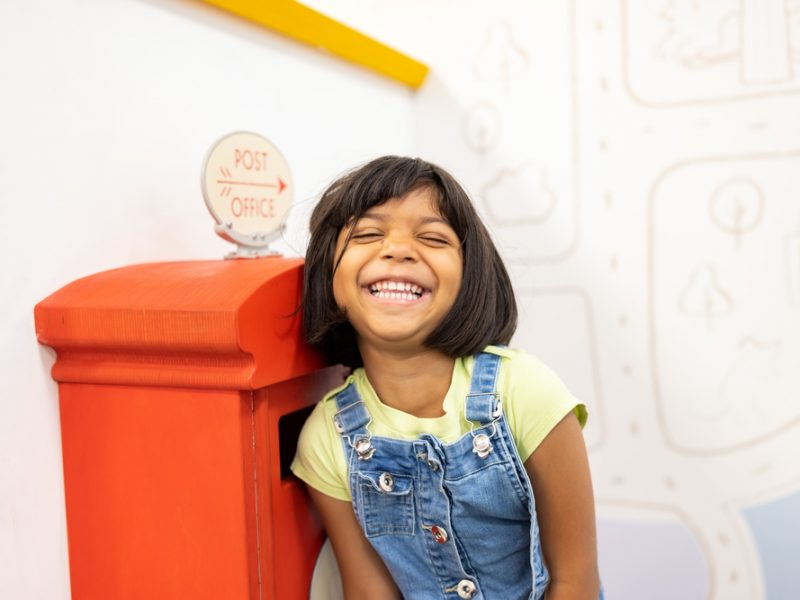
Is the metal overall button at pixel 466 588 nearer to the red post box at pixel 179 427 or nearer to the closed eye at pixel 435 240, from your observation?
the red post box at pixel 179 427

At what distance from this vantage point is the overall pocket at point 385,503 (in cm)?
110

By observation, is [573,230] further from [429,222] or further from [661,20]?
[429,222]

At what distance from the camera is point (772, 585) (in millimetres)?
1967

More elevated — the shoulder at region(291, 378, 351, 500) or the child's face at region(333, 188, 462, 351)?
the child's face at region(333, 188, 462, 351)

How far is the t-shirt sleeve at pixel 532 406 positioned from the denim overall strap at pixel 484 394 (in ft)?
0.07

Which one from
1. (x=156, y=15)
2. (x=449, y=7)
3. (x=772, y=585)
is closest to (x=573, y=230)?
(x=449, y=7)

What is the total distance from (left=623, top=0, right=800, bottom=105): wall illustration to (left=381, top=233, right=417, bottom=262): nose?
126 cm

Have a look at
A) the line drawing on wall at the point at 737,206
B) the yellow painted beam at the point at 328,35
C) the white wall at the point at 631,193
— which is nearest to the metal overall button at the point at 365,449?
the white wall at the point at 631,193

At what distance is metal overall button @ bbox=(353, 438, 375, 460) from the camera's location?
3.64 feet

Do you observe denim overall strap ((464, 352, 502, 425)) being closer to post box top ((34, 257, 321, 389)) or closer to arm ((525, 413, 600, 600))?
arm ((525, 413, 600, 600))

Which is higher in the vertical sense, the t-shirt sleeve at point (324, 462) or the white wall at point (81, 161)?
the white wall at point (81, 161)

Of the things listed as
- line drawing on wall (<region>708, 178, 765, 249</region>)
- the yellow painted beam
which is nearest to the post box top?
the yellow painted beam

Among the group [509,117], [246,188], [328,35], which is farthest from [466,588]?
[509,117]

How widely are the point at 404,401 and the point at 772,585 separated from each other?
141 cm
